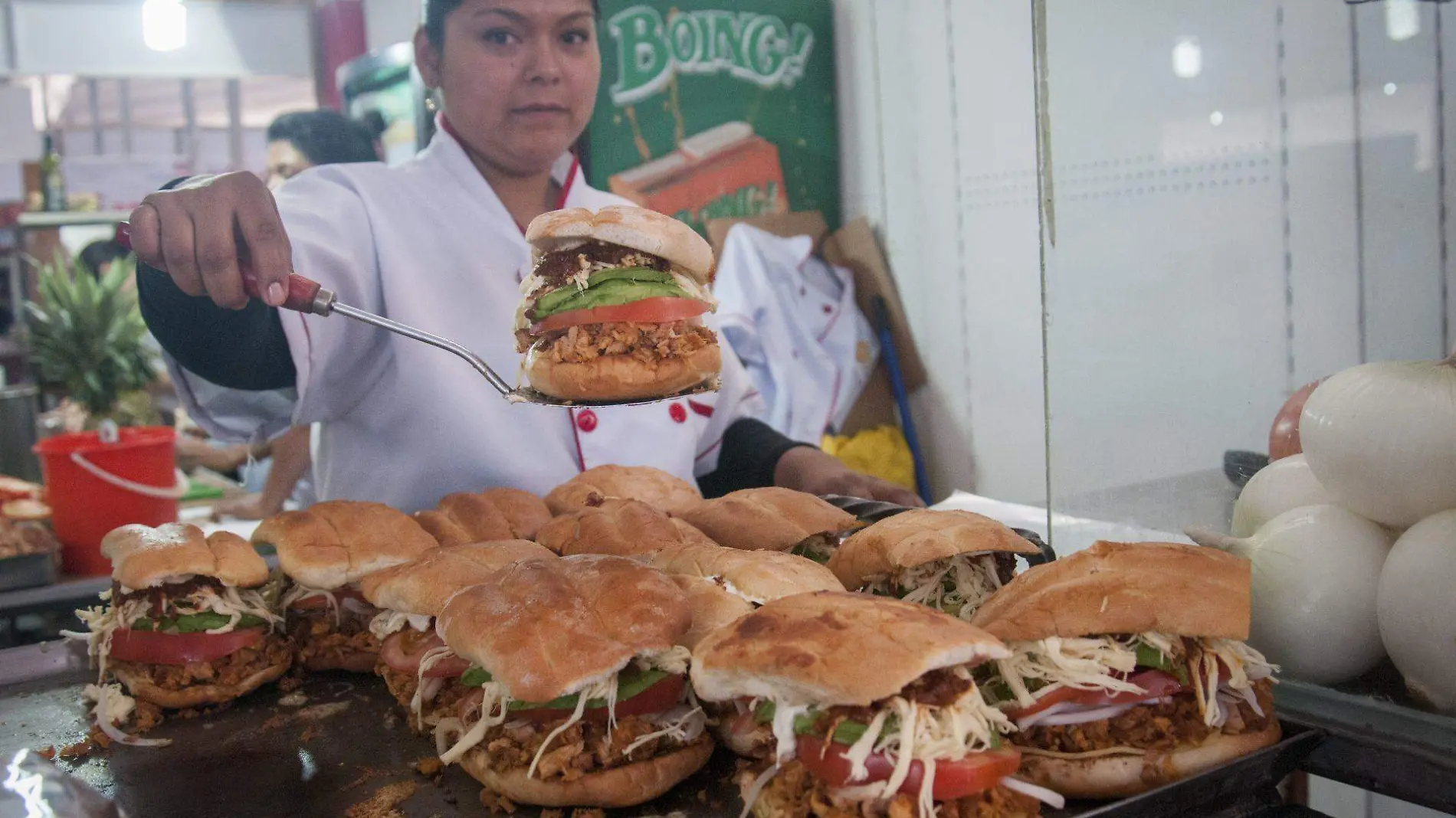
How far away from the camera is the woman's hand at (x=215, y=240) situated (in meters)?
2.45

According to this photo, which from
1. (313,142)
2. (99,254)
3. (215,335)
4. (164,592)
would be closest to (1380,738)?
(164,592)

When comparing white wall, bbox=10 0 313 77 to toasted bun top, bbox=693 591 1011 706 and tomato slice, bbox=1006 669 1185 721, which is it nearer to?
toasted bun top, bbox=693 591 1011 706

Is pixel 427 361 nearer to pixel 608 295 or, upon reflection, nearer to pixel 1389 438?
pixel 608 295

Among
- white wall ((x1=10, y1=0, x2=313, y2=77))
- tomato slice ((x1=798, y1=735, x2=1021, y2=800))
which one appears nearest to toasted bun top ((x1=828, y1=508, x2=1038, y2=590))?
tomato slice ((x1=798, y1=735, x2=1021, y2=800))

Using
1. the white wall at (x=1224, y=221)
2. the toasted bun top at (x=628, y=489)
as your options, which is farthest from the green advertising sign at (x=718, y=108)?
the white wall at (x=1224, y=221)

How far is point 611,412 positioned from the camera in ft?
12.3

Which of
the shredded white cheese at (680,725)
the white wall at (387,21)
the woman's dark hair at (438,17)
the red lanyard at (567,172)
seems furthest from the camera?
the white wall at (387,21)

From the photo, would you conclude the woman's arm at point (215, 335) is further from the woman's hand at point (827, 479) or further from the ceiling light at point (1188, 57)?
the ceiling light at point (1188, 57)

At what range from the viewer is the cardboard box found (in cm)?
582

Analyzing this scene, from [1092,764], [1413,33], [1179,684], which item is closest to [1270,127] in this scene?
[1413,33]

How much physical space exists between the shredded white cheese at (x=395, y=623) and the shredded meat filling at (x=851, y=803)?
0.94 m

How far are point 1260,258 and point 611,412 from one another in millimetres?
2135

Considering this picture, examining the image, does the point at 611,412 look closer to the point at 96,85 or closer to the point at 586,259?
the point at 586,259

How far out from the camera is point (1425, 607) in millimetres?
1661
